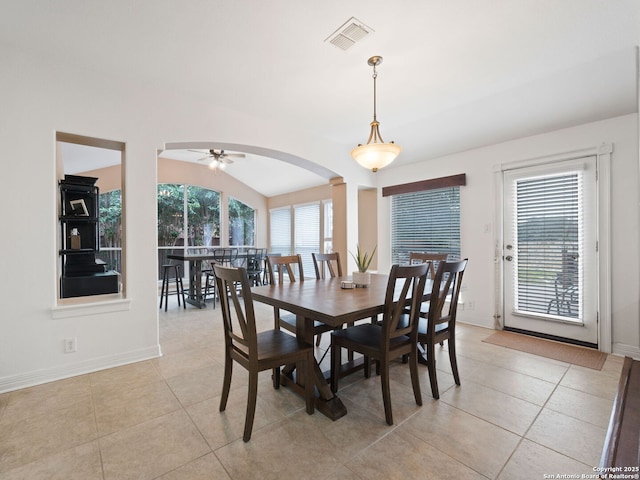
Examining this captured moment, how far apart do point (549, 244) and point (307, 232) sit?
4860mm

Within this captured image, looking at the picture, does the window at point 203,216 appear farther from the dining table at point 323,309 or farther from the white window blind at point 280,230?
the dining table at point 323,309

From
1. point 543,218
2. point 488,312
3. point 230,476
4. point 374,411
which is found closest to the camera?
point 230,476

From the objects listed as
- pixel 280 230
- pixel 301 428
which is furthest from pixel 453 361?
pixel 280 230

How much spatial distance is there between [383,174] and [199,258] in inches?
133

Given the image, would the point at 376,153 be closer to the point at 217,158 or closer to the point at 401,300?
the point at 401,300

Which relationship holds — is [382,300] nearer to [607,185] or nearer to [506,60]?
[506,60]

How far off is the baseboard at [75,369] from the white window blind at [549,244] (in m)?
4.22

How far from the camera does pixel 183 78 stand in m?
2.84

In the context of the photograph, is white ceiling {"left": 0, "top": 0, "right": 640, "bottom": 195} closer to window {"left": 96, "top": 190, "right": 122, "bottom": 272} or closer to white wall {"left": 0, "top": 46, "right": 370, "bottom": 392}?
white wall {"left": 0, "top": 46, "right": 370, "bottom": 392}

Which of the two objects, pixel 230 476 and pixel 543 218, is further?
pixel 543 218

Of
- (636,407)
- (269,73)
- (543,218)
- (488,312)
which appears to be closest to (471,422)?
(636,407)

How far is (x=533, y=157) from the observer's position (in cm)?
352

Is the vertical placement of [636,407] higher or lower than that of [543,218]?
lower

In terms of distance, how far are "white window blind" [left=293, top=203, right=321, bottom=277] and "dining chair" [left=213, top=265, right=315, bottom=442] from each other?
197 inches
